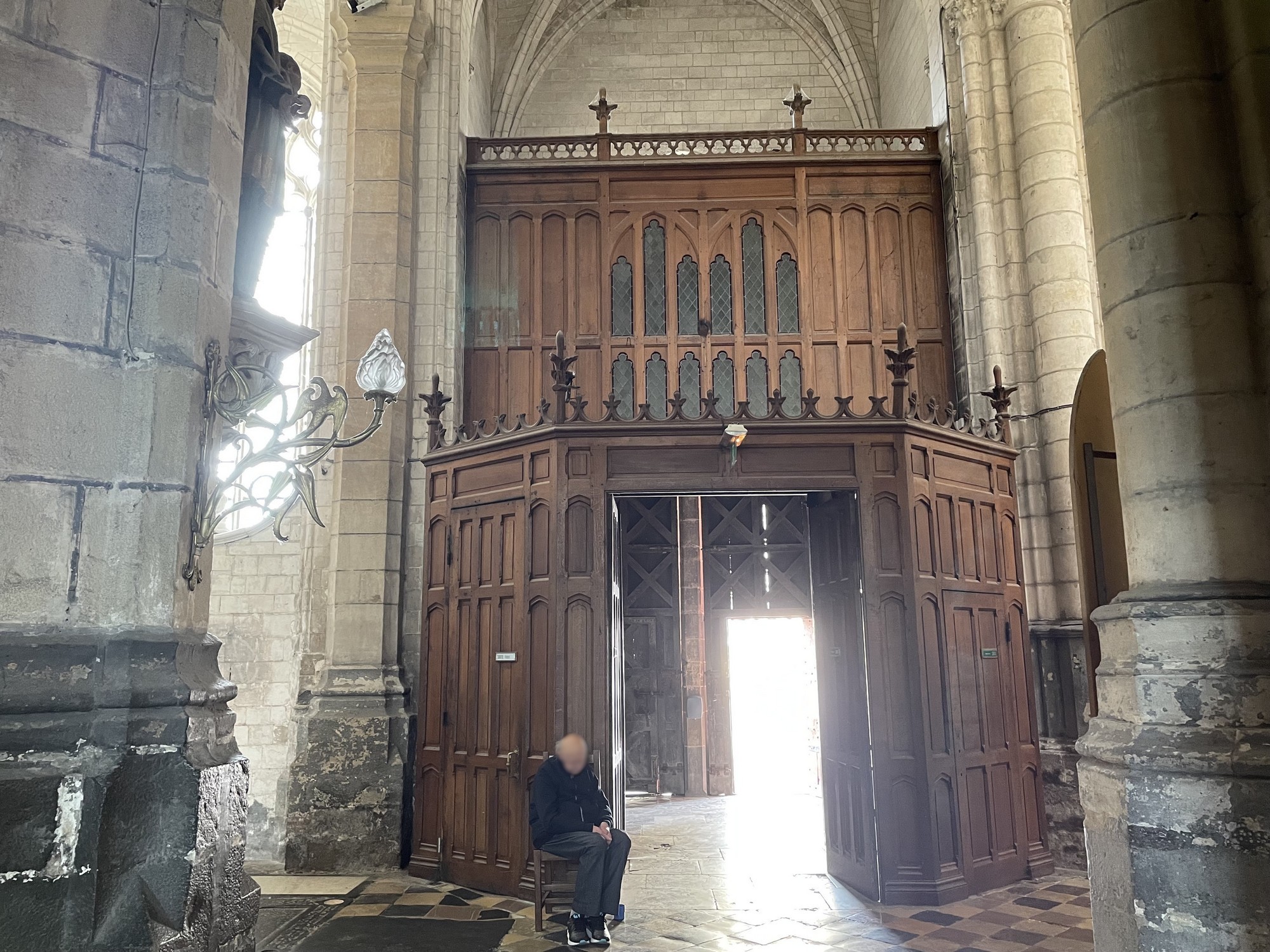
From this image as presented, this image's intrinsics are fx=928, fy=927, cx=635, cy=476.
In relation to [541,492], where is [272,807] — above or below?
below

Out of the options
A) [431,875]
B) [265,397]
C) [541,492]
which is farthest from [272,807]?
[265,397]

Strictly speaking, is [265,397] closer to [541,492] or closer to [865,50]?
[541,492]

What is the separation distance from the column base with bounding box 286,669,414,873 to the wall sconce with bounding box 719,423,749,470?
11.1 feet

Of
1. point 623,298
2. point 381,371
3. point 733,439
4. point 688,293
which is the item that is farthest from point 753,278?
point 381,371

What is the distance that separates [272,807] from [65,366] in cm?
663

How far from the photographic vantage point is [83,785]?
85.1 inches

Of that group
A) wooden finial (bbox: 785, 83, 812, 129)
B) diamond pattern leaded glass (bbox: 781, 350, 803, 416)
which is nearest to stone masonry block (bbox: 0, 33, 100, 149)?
diamond pattern leaded glass (bbox: 781, 350, 803, 416)

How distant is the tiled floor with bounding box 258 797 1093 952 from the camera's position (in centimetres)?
518

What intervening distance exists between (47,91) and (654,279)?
23.1 feet

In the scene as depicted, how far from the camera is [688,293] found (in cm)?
918

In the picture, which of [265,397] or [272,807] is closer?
[265,397]

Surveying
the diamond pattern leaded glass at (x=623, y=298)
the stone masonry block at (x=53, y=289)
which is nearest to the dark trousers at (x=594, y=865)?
the stone masonry block at (x=53, y=289)

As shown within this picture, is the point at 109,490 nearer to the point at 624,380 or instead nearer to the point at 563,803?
the point at 563,803

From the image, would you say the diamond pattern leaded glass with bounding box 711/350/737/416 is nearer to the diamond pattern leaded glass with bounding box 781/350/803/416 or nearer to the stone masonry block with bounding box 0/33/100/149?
the diamond pattern leaded glass with bounding box 781/350/803/416
